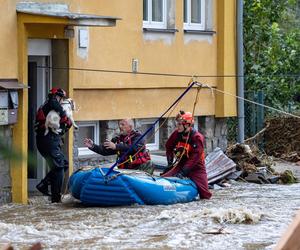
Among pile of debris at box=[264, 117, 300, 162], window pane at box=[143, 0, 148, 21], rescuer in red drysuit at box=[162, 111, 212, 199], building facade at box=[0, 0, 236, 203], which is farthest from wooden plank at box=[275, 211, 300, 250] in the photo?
pile of debris at box=[264, 117, 300, 162]

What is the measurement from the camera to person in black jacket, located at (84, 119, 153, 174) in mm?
14781

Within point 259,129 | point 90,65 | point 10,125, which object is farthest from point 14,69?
point 259,129

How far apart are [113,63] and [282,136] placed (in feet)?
26.0

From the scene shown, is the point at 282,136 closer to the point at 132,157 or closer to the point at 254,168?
the point at 254,168

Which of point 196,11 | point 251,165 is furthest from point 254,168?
point 196,11

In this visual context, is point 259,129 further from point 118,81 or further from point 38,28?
point 38,28

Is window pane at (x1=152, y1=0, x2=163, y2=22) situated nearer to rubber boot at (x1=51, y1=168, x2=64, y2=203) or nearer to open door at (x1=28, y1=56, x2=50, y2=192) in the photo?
open door at (x1=28, y1=56, x2=50, y2=192)

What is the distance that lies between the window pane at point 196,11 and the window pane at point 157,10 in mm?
1129

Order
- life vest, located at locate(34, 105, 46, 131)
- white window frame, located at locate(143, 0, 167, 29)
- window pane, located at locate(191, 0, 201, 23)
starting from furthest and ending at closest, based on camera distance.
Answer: window pane, located at locate(191, 0, 201, 23)
white window frame, located at locate(143, 0, 167, 29)
life vest, located at locate(34, 105, 46, 131)

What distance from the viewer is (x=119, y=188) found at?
46.7 feet

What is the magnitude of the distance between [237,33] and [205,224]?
27.8ft

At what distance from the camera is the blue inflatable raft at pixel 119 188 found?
14141mm

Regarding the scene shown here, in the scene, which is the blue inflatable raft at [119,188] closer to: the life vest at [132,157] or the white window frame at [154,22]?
the life vest at [132,157]

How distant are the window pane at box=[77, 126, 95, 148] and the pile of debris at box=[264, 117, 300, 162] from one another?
755 cm
